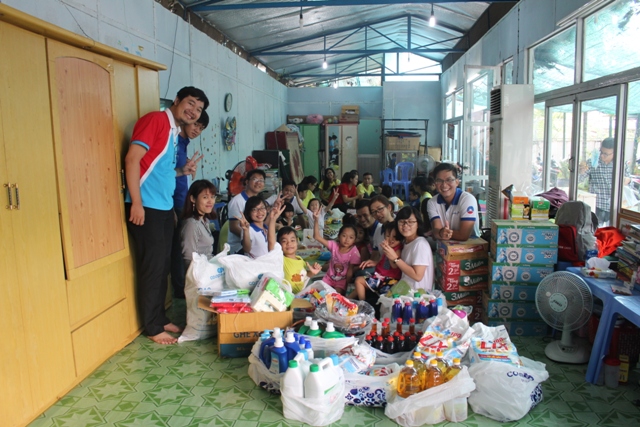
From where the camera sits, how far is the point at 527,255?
3.43 meters

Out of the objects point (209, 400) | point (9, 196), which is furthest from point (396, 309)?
point (9, 196)

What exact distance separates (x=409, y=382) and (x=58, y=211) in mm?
2050

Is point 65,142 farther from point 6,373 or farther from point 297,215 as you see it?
point 297,215

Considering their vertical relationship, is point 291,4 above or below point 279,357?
above

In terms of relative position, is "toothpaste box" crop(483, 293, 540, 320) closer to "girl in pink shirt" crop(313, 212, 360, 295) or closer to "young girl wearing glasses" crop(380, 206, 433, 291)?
"young girl wearing glasses" crop(380, 206, 433, 291)

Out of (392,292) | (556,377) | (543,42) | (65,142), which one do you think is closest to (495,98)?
(543,42)

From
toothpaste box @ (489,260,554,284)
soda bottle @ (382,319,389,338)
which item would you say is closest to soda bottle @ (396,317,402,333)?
soda bottle @ (382,319,389,338)

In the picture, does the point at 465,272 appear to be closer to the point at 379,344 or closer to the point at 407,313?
the point at 407,313

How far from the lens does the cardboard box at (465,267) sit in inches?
141

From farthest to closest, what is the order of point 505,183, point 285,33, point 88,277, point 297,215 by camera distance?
point 285,33
point 297,215
point 505,183
point 88,277

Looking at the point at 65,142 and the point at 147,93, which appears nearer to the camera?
the point at 65,142

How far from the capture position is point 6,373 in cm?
220

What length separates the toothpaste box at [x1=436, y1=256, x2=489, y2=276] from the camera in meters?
3.58

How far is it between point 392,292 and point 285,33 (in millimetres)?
7468
